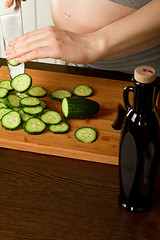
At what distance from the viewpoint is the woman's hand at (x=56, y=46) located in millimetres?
1492

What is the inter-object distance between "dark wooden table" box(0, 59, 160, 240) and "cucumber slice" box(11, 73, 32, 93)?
1.18 feet

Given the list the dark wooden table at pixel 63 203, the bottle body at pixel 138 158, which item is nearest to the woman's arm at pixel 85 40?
the dark wooden table at pixel 63 203

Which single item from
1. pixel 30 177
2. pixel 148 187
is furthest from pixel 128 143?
pixel 30 177

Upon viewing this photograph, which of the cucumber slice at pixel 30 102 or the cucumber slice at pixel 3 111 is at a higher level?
the cucumber slice at pixel 30 102

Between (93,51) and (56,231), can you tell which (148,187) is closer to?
(56,231)

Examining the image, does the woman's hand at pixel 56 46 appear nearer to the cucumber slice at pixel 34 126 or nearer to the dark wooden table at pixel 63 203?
the cucumber slice at pixel 34 126

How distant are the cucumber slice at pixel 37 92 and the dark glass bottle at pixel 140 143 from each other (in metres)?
0.69

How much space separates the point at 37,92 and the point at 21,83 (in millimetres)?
90

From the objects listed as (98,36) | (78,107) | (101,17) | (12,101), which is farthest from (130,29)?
(12,101)

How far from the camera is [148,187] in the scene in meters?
1.14

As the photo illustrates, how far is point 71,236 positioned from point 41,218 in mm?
115

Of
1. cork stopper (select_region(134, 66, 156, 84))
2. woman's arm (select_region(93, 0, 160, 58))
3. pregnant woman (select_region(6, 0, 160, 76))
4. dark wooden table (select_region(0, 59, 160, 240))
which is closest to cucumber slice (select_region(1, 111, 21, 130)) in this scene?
dark wooden table (select_region(0, 59, 160, 240))

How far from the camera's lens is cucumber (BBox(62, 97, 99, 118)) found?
157 centimetres

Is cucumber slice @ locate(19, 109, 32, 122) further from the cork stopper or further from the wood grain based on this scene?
the cork stopper
